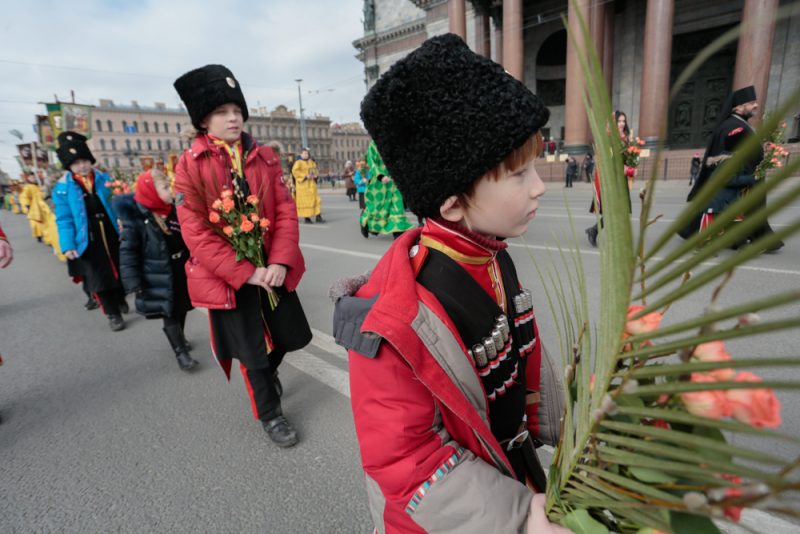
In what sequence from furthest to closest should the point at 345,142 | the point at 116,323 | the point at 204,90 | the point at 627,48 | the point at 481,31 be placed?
the point at 345,142 < the point at 481,31 < the point at 627,48 < the point at 116,323 < the point at 204,90

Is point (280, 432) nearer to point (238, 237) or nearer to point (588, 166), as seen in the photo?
point (238, 237)

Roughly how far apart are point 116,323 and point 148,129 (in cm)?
9024

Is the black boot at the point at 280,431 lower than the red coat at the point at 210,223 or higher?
lower

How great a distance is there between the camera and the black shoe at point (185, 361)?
3652 mm

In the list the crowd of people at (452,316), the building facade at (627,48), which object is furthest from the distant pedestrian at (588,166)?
the crowd of people at (452,316)

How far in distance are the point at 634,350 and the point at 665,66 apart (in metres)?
22.3

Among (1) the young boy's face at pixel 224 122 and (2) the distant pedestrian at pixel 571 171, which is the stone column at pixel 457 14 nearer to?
(2) the distant pedestrian at pixel 571 171

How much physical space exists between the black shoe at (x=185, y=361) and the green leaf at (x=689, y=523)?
12.3 feet

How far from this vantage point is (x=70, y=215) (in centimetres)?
463

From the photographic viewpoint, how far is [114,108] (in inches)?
3027

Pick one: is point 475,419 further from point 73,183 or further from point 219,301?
point 73,183

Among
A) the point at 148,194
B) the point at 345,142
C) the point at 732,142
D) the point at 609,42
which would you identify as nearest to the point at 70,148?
the point at 148,194

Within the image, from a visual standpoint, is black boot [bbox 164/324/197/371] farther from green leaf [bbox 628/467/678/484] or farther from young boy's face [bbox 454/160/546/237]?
green leaf [bbox 628/467/678/484]

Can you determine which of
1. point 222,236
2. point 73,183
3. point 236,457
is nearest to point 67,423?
point 236,457
